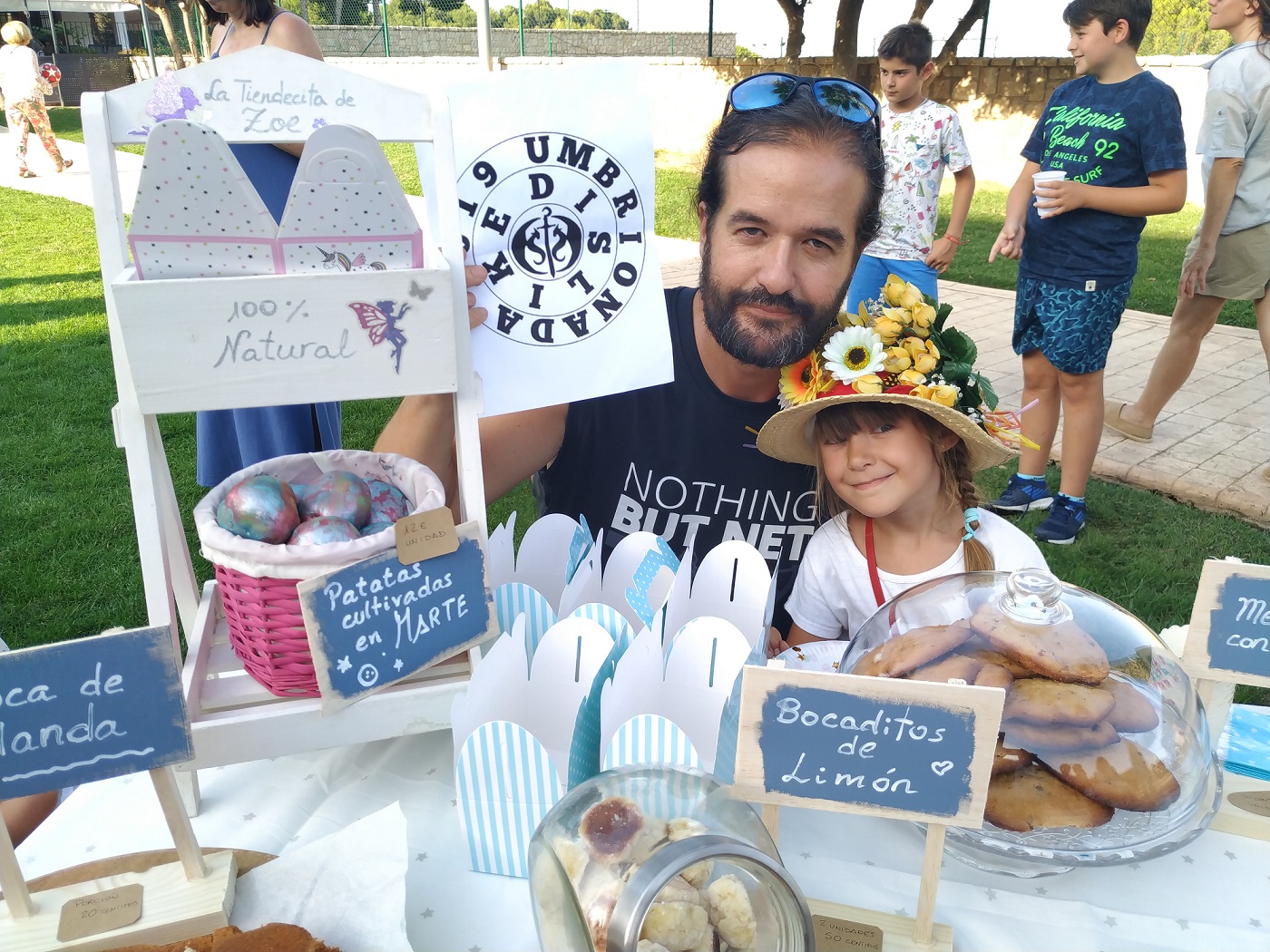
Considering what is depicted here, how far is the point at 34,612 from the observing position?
2873 millimetres

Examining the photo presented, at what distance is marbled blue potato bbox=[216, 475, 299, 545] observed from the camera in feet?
3.29

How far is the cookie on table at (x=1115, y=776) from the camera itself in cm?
92

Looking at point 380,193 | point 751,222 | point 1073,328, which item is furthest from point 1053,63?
point 380,193

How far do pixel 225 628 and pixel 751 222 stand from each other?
3.23 ft

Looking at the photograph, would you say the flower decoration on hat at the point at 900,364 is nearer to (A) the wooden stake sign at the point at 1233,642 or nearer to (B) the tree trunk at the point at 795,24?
(A) the wooden stake sign at the point at 1233,642

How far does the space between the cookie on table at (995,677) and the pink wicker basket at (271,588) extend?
25.0 inches

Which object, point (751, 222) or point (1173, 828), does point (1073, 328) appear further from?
Answer: point (1173, 828)

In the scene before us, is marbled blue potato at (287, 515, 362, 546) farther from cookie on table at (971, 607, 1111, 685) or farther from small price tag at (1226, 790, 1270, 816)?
small price tag at (1226, 790, 1270, 816)

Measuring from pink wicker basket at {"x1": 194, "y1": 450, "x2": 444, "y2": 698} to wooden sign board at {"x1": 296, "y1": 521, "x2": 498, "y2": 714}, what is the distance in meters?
0.03

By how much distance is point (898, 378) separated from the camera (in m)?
1.35

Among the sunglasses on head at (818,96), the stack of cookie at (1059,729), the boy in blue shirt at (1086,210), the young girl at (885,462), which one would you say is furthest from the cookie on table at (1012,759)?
the boy in blue shirt at (1086,210)

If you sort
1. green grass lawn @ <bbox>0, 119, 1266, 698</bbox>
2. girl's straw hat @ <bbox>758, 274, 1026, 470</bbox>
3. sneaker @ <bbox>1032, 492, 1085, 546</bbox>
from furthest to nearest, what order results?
sneaker @ <bbox>1032, 492, 1085, 546</bbox> < green grass lawn @ <bbox>0, 119, 1266, 698</bbox> < girl's straw hat @ <bbox>758, 274, 1026, 470</bbox>

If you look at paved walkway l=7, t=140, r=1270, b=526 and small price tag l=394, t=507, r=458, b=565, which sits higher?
small price tag l=394, t=507, r=458, b=565

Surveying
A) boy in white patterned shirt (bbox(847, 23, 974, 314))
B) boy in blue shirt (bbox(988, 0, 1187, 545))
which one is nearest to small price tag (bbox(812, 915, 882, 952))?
boy in blue shirt (bbox(988, 0, 1187, 545))
